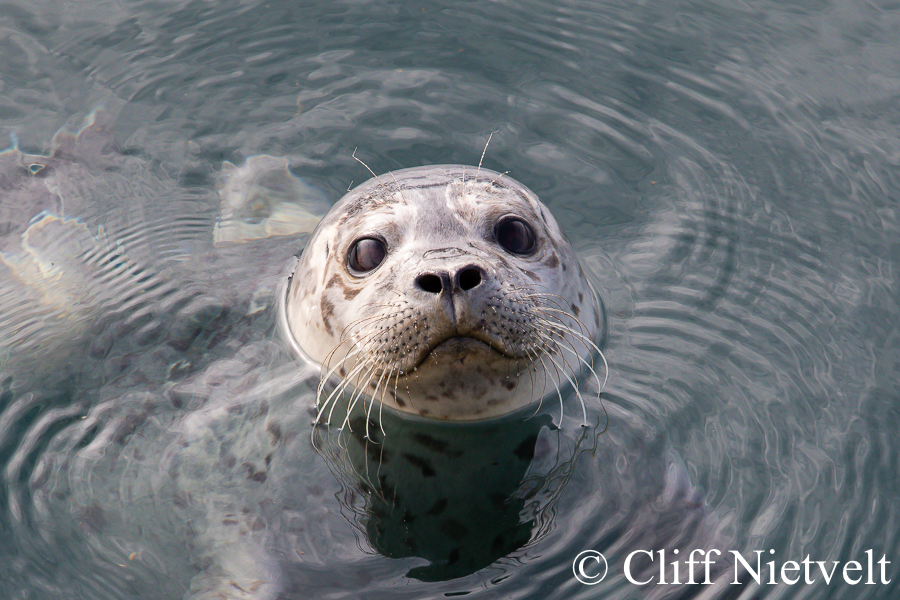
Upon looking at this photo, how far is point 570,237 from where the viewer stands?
4.96m

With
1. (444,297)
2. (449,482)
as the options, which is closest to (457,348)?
(444,297)

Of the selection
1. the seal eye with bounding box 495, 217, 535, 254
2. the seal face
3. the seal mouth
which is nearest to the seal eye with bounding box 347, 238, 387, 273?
the seal face

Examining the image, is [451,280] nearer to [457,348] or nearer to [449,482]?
[457,348]

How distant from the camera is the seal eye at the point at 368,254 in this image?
360cm

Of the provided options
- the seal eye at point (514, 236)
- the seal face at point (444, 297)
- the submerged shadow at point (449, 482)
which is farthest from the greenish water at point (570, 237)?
the seal eye at point (514, 236)

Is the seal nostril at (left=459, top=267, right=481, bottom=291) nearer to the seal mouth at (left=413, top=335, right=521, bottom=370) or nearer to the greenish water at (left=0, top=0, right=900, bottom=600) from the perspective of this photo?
the seal mouth at (left=413, top=335, right=521, bottom=370)

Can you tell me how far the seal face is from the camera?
122 inches

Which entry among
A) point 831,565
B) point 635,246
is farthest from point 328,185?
point 831,565

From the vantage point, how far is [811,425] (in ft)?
12.8

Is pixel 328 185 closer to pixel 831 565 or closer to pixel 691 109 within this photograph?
pixel 691 109

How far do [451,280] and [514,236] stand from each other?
2.23ft

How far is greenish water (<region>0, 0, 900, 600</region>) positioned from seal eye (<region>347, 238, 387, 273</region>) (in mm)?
646

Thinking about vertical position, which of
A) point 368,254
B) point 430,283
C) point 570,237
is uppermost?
point 430,283

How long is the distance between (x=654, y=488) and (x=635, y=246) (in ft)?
5.66
